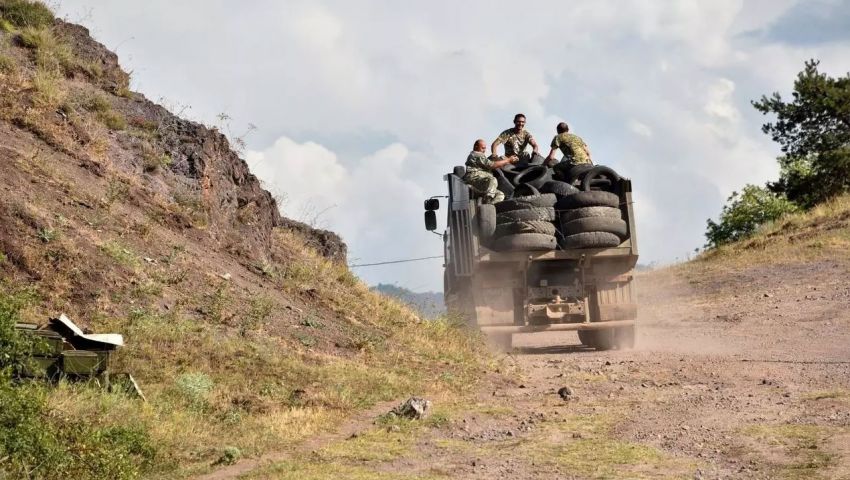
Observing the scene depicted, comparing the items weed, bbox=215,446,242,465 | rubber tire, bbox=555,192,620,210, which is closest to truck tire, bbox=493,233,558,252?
rubber tire, bbox=555,192,620,210

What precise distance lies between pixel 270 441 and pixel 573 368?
6.32 m

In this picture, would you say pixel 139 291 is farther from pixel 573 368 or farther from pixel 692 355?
pixel 692 355

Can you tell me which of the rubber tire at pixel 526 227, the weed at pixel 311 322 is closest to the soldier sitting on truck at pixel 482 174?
the rubber tire at pixel 526 227

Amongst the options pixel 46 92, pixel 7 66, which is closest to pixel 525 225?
pixel 46 92

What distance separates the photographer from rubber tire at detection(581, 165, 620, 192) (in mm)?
15844

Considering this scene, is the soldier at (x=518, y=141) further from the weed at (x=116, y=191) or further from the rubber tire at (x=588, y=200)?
the weed at (x=116, y=191)

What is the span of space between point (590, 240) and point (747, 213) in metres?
32.0

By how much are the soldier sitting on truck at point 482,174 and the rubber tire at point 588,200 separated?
100cm

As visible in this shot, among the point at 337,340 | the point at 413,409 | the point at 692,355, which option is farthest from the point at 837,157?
the point at 413,409

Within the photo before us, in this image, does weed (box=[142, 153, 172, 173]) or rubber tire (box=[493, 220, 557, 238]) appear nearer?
weed (box=[142, 153, 172, 173])

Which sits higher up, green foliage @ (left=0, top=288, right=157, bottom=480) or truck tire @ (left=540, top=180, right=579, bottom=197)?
truck tire @ (left=540, top=180, right=579, bottom=197)

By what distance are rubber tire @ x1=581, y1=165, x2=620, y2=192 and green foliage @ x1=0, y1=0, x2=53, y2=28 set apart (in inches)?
382

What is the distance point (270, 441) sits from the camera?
839 centimetres

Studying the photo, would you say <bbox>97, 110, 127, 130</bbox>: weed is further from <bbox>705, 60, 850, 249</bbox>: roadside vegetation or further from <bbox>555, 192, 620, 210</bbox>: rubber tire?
<bbox>705, 60, 850, 249</bbox>: roadside vegetation
